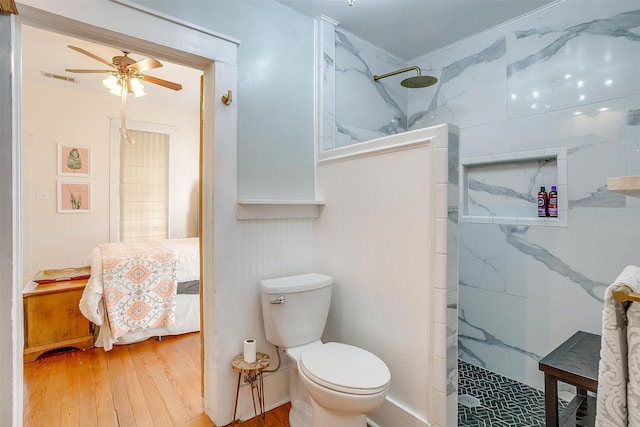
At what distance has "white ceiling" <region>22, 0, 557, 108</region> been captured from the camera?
2.03 m

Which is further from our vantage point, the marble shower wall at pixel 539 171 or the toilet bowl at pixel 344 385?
the marble shower wall at pixel 539 171

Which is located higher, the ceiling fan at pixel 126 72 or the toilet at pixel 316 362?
the ceiling fan at pixel 126 72

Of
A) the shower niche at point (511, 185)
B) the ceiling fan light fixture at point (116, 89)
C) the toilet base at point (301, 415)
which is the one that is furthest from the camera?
the ceiling fan light fixture at point (116, 89)

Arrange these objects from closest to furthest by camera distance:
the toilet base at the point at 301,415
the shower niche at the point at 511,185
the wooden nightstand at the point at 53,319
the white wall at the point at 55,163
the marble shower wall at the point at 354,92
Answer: the toilet base at the point at 301,415 → the shower niche at the point at 511,185 → the marble shower wall at the point at 354,92 → the wooden nightstand at the point at 53,319 → the white wall at the point at 55,163

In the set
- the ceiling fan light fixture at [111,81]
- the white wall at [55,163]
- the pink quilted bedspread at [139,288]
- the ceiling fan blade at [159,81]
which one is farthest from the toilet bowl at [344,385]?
the white wall at [55,163]

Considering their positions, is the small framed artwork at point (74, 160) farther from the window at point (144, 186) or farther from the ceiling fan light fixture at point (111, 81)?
the ceiling fan light fixture at point (111, 81)

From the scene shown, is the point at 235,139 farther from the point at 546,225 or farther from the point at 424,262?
the point at 546,225

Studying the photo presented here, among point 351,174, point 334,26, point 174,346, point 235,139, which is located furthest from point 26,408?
point 334,26

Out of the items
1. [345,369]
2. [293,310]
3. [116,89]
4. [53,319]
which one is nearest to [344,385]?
[345,369]

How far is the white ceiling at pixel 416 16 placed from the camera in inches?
79.4

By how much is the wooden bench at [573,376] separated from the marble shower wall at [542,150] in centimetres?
44

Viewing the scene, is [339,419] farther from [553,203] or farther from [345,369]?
[553,203]

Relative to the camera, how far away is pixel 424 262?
148 centimetres

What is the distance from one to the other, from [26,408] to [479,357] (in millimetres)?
3018
